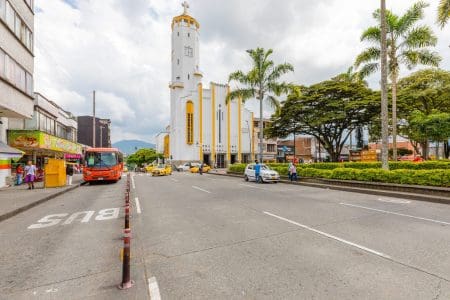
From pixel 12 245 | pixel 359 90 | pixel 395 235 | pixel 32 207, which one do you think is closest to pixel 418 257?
pixel 395 235

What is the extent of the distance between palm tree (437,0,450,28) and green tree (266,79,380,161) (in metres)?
11.2

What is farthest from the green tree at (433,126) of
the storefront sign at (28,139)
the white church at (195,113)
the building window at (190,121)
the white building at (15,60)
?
the building window at (190,121)

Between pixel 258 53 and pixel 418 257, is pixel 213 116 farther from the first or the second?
pixel 418 257

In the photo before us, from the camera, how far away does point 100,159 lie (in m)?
20.8

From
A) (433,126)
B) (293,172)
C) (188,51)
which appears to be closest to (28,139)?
(293,172)

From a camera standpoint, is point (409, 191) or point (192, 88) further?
point (192, 88)

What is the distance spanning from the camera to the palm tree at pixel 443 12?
14.2m

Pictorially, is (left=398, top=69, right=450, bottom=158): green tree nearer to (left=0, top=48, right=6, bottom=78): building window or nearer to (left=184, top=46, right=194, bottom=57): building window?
(left=0, top=48, right=6, bottom=78): building window

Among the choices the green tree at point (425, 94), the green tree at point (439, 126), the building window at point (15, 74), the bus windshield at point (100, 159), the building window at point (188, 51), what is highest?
the building window at point (188, 51)

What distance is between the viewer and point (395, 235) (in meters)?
5.99

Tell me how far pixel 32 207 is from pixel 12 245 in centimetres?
614

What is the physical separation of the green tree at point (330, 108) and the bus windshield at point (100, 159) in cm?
1662

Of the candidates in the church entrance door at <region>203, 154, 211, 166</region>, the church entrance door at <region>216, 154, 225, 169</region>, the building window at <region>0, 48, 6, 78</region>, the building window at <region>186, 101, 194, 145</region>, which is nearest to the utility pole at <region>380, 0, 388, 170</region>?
the building window at <region>0, 48, 6, 78</region>

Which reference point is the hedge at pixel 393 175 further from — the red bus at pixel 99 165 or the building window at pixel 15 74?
the building window at pixel 15 74
